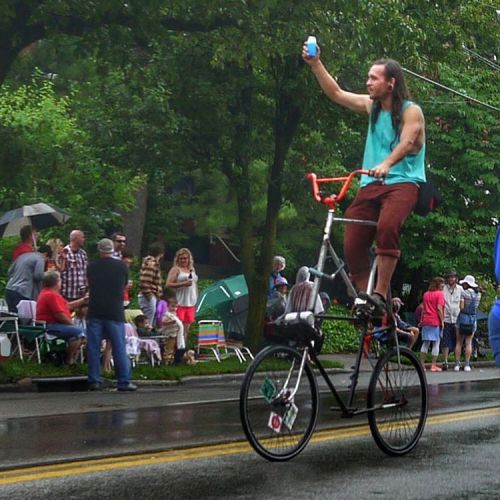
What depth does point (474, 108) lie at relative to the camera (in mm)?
32625

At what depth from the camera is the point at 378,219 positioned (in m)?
8.27

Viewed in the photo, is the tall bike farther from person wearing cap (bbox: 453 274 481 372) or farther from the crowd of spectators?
person wearing cap (bbox: 453 274 481 372)

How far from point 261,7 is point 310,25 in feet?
Result: 3.15

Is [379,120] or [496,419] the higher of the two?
[379,120]

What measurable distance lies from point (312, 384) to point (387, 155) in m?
1.50

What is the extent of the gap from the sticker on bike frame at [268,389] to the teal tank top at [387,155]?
144 cm

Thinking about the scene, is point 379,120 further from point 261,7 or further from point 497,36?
point 497,36

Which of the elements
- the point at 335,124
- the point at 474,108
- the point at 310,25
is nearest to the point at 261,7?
the point at 310,25

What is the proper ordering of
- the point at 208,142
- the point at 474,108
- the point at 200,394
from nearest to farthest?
the point at 200,394
the point at 208,142
the point at 474,108

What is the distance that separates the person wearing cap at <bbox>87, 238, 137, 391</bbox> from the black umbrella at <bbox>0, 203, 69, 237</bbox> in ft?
18.5

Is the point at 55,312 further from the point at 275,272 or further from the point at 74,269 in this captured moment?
the point at 275,272

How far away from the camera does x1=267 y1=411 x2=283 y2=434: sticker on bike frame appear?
25.0 feet

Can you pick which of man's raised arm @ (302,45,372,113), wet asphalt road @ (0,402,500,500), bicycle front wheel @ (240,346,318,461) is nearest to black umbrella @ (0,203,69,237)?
man's raised arm @ (302,45,372,113)

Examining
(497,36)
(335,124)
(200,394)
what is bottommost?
(200,394)
